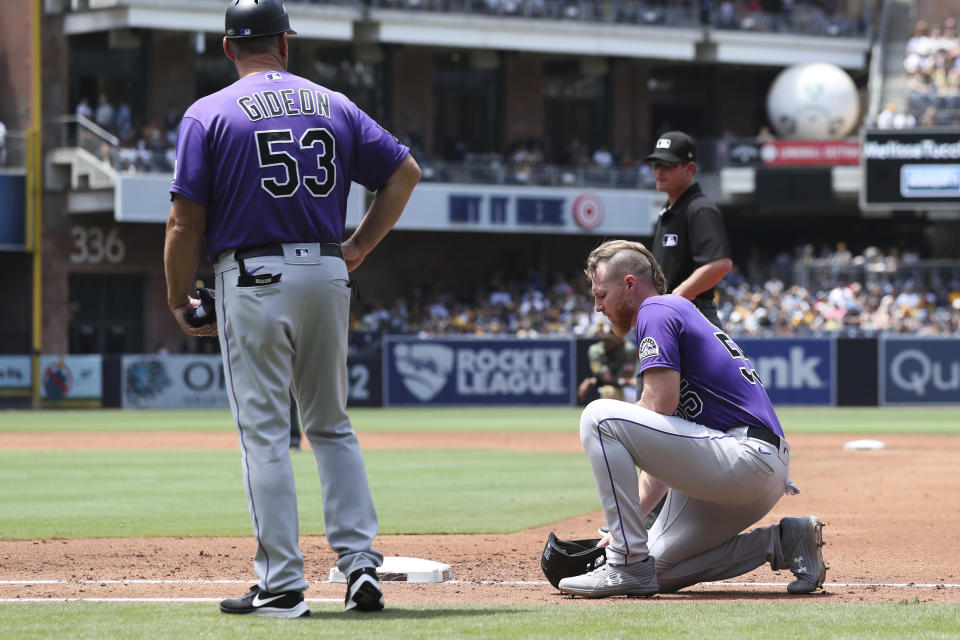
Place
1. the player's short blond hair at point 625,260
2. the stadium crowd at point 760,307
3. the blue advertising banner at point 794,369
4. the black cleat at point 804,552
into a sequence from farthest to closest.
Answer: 1. the stadium crowd at point 760,307
2. the blue advertising banner at point 794,369
3. the black cleat at point 804,552
4. the player's short blond hair at point 625,260

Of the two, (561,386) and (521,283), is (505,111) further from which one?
(561,386)

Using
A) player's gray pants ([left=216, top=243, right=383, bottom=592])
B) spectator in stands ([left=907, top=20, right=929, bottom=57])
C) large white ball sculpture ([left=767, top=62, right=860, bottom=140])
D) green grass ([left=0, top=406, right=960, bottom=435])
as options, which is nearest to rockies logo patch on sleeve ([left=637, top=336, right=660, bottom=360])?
player's gray pants ([left=216, top=243, right=383, bottom=592])

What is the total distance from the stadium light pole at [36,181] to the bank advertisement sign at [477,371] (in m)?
9.53

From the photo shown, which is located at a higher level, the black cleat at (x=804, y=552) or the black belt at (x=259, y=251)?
the black belt at (x=259, y=251)

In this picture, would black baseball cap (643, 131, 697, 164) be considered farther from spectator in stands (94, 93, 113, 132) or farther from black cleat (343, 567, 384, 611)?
spectator in stands (94, 93, 113, 132)

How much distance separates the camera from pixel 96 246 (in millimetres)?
36531

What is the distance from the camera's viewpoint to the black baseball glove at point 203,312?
5383 mm

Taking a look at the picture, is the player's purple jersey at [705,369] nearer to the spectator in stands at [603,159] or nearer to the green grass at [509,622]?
the green grass at [509,622]

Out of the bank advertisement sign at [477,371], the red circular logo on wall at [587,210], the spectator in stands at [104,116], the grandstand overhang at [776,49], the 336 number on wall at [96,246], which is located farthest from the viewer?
the grandstand overhang at [776,49]

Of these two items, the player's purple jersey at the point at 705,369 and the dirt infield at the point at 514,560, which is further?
the dirt infield at the point at 514,560

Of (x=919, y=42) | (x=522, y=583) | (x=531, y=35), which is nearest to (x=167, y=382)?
(x=531, y=35)

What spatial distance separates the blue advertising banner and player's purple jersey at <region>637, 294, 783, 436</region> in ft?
83.0

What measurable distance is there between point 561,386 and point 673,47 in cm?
1417

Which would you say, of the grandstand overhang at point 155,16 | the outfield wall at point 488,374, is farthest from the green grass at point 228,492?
the grandstand overhang at point 155,16
